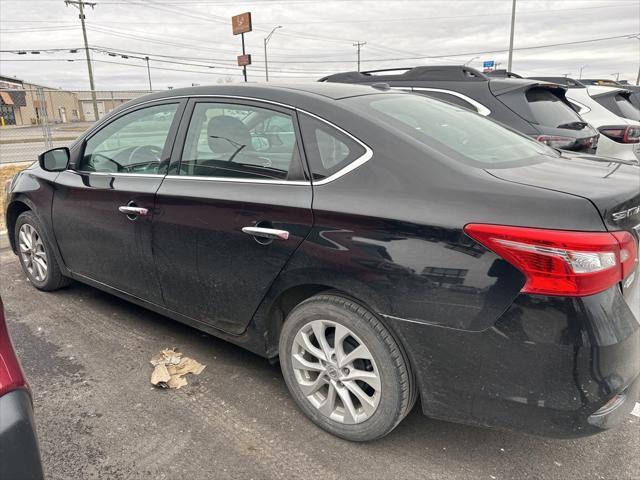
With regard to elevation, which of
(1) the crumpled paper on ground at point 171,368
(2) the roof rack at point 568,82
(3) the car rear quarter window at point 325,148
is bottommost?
(1) the crumpled paper on ground at point 171,368

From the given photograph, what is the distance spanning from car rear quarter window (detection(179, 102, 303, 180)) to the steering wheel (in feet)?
0.90

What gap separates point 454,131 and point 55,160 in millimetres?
2844

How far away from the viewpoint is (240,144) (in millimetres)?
2672

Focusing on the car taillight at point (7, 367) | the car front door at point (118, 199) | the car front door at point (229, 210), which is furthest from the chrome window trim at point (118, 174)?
the car taillight at point (7, 367)

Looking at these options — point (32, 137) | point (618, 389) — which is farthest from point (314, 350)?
point (32, 137)

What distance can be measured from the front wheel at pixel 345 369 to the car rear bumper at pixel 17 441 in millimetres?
1227

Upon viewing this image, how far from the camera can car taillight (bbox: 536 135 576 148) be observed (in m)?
4.37

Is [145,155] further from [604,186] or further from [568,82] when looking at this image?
[568,82]

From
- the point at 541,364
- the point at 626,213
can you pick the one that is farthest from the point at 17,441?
the point at 626,213

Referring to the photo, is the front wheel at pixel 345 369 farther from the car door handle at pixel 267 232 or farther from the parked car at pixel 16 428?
the parked car at pixel 16 428

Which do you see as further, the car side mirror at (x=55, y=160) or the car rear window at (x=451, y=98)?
the car rear window at (x=451, y=98)

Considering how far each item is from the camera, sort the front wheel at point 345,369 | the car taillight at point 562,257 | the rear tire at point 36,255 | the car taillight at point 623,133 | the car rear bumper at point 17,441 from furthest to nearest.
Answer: the car taillight at point 623,133, the rear tire at point 36,255, the front wheel at point 345,369, the car taillight at point 562,257, the car rear bumper at point 17,441

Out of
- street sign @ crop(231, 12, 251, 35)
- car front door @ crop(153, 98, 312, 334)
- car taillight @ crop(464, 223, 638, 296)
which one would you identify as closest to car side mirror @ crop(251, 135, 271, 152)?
car front door @ crop(153, 98, 312, 334)

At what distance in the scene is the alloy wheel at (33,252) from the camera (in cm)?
405
